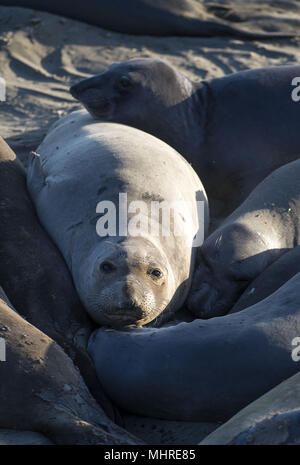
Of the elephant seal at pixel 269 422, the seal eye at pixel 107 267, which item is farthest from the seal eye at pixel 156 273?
the elephant seal at pixel 269 422

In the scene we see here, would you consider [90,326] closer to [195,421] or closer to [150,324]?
[150,324]

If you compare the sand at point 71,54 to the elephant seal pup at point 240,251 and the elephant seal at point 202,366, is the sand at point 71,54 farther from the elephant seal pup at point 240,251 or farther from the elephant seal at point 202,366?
the elephant seal at point 202,366

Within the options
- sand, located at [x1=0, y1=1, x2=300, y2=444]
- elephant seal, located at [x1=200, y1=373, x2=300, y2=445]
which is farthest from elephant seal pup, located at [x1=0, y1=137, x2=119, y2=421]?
sand, located at [x1=0, y1=1, x2=300, y2=444]

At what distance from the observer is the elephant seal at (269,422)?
2.61 metres

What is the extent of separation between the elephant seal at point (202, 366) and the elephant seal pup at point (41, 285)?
14 cm

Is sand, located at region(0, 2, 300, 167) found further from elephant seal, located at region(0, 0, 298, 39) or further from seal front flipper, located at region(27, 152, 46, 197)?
seal front flipper, located at region(27, 152, 46, 197)

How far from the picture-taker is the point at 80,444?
9.59 ft

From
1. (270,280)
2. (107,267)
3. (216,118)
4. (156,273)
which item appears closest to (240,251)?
(270,280)

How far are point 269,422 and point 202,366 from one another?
56cm

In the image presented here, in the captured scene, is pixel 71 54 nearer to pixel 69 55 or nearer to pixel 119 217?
pixel 69 55

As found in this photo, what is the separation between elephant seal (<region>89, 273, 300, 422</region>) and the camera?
321 centimetres

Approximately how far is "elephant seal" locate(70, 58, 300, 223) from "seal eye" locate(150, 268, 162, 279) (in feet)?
5.31

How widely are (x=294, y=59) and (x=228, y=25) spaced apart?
→ 862mm

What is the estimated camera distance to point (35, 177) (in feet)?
15.1
